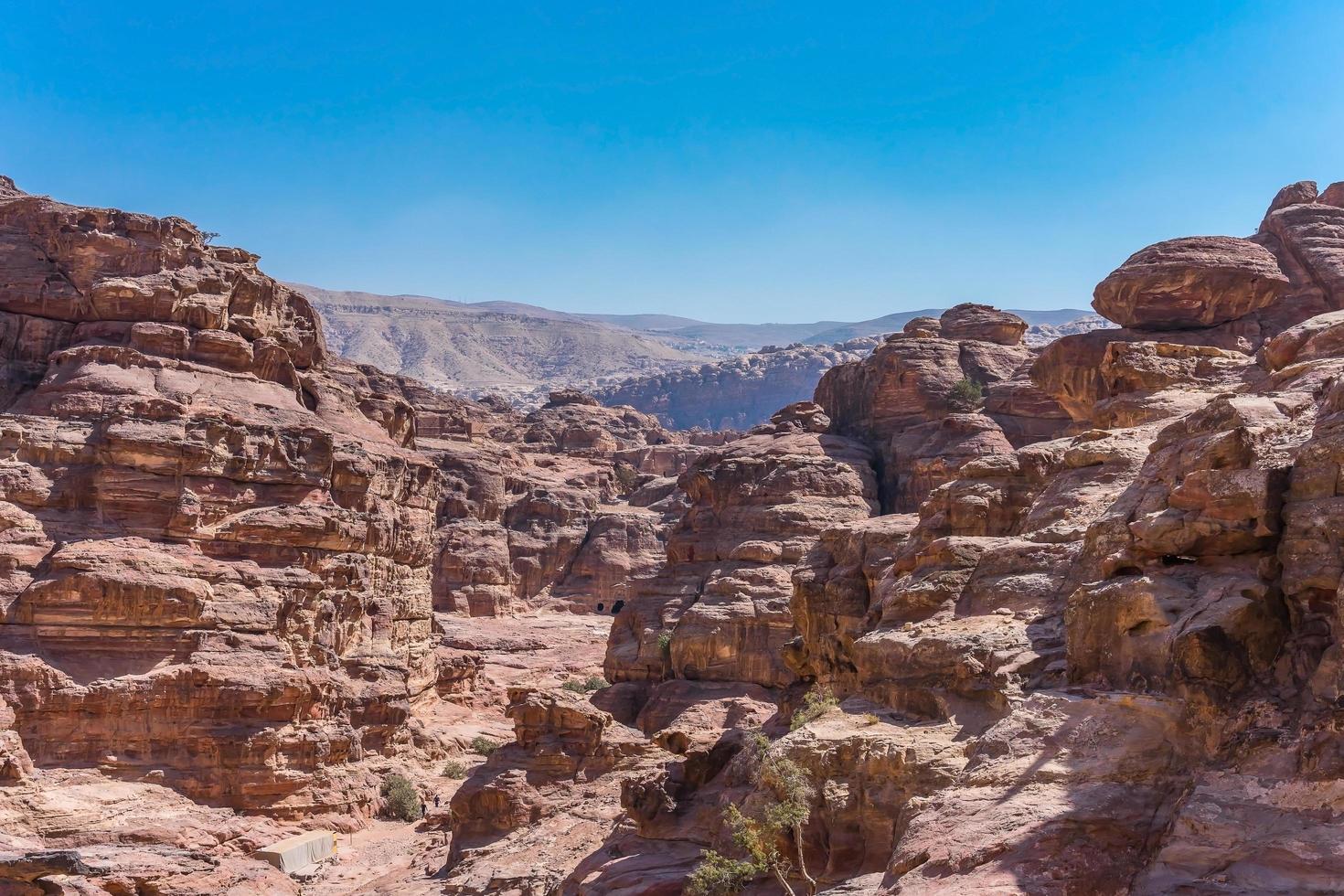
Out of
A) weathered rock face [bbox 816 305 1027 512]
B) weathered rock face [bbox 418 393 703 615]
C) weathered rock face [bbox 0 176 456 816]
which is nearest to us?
weathered rock face [bbox 0 176 456 816]

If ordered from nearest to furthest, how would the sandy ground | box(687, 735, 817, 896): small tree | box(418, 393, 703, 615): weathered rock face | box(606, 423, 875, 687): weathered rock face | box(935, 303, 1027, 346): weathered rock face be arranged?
box(687, 735, 817, 896): small tree < the sandy ground < box(606, 423, 875, 687): weathered rock face < box(935, 303, 1027, 346): weathered rock face < box(418, 393, 703, 615): weathered rock face

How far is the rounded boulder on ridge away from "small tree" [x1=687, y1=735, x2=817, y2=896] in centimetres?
2444

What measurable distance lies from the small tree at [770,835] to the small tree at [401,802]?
1872 centimetres

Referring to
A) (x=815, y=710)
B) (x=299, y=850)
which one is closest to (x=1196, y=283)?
(x=815, y=710)

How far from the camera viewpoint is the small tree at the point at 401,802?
34750 millimetres

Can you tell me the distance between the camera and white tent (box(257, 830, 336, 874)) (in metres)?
29.0

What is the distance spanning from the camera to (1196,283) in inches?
1419

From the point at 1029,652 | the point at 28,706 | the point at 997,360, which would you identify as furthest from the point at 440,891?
the point at 997,360

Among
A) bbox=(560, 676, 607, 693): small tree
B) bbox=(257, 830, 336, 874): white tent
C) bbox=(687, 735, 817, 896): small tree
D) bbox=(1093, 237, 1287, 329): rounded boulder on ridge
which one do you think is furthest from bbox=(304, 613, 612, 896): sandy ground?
bbox=(1093, 237, 1287, 329): rounded boulder on ridge

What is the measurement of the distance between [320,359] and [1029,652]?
38.5m

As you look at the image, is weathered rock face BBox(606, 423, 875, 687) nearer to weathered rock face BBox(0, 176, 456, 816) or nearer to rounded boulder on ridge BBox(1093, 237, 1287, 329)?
weathered rock face BBox(0, 176, 456, 816)

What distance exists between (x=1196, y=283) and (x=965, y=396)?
1614 cm

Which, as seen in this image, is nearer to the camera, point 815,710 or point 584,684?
point 815,710

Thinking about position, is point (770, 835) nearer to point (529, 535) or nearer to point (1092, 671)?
point (1092, 671)
